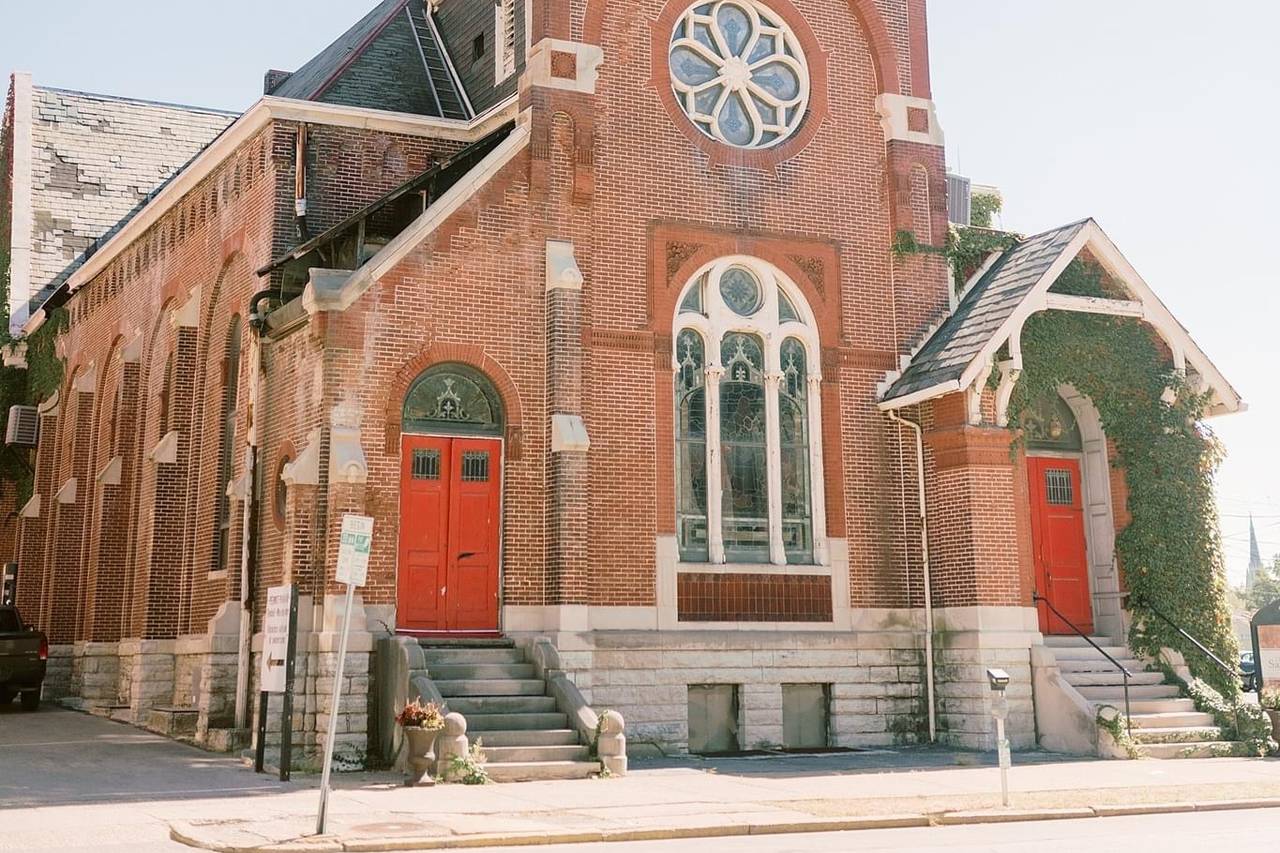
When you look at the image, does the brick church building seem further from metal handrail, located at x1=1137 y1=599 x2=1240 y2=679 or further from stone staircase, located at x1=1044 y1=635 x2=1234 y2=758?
metal handrail, located at x1=1137 y1=599 x2=1240 y2=679

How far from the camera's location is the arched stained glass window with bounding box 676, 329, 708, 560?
19.6 metres

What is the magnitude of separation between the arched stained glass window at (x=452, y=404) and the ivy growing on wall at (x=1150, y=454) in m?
7.69

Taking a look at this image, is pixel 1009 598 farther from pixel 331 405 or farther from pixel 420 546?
pixel 331 405

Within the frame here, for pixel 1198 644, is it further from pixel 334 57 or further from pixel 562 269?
pixel 334 57

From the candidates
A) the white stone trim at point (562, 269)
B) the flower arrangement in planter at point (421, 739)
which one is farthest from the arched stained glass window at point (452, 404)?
the flower arrangement in planter at point (421, 739)

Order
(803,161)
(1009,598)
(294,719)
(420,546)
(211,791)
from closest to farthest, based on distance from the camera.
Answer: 1. (211,791)
2. (294,719)
3. (420,546)
4. (1009,598)
5. (803,161)

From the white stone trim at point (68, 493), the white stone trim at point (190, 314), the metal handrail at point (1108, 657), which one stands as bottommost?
the metal handrail at point (1108, 657)

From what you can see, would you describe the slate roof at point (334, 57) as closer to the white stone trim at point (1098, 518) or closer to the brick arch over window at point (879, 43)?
the brick arch over window at point (879, 43)

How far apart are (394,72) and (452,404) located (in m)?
7.83

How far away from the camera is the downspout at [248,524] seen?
63.6ft

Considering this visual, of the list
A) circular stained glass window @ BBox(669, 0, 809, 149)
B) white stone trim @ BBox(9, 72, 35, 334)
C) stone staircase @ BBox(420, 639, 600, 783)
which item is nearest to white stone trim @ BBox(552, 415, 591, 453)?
stone staircase @ BBox(420, 639, 600, 783)

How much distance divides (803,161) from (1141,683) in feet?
30.4

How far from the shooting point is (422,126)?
21812 millimetres

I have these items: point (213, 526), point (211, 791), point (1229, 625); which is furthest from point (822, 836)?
point (213, 526)
